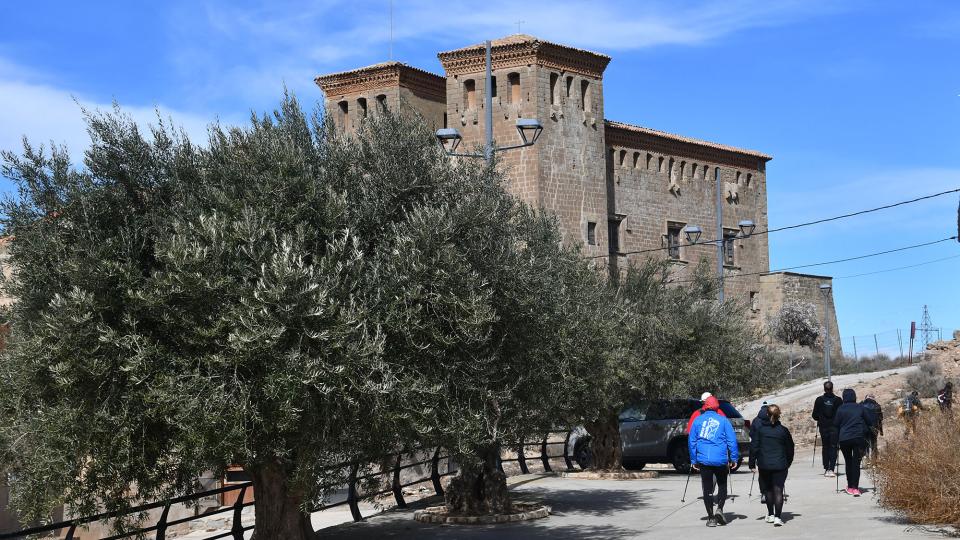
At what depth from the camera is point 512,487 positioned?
819 inches

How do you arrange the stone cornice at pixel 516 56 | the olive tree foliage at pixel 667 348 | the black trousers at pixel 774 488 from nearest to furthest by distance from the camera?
1. the black trousers at pixel 774 488
2. the olive tree foliage at pixel 667 348
3. the stone cornice at pixel 516 56

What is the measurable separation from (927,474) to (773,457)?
2121mm

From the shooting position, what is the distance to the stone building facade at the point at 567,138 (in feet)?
145

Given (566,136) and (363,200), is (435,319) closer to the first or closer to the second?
(363,200)

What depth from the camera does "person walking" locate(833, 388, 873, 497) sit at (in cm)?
1598

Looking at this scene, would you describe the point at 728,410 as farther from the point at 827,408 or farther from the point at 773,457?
the point at 773,457

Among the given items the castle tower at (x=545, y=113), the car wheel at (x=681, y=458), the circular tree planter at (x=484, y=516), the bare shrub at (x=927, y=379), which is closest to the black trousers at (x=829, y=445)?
the car wheel at (x=681, y=458)

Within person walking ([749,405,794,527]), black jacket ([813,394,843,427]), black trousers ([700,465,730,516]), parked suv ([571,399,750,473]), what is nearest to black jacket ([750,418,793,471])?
person walking ([749,405,794,527])

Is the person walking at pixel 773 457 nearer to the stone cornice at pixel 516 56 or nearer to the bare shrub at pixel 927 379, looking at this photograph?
the bare shrub at pixel 927 379

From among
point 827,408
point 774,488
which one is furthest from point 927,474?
point 827,408

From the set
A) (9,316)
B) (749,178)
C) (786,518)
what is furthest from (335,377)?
(749,178)

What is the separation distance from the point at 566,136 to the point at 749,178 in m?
19.2

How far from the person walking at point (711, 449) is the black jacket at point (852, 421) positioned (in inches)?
104

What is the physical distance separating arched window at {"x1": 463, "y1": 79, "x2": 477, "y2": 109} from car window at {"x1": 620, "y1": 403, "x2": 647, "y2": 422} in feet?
71.6
